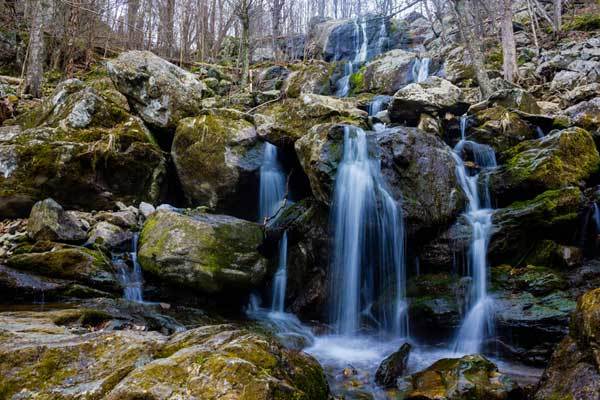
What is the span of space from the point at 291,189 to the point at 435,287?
13.2 feet

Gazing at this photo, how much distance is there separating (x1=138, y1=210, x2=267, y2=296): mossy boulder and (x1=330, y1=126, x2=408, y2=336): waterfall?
56.3 inches

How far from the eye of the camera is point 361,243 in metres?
7.66

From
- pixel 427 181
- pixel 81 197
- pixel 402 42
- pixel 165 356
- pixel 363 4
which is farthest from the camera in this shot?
pixel 363 4

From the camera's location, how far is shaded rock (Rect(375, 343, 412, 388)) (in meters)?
5.08

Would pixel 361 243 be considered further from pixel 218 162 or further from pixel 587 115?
pixel 587 115

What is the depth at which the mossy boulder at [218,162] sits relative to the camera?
9359mm

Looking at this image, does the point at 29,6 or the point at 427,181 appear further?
the point at 29,6

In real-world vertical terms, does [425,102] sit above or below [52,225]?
above

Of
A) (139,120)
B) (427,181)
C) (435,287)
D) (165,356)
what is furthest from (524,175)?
(139,120)

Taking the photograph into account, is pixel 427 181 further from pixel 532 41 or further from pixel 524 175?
pixel 532 41

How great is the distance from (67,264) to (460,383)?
5.68 metres

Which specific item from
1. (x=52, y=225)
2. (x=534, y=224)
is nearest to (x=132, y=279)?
(x=52, y=225)

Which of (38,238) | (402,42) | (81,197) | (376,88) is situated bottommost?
(38,238)

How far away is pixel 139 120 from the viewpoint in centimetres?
1002
